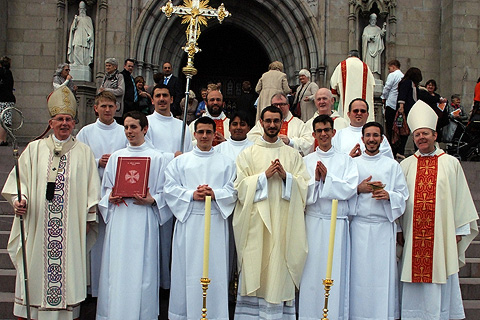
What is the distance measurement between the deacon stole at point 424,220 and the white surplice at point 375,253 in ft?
0.74

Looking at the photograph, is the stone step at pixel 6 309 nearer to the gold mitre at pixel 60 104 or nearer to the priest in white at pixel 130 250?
the priest in white at pixel 130 250

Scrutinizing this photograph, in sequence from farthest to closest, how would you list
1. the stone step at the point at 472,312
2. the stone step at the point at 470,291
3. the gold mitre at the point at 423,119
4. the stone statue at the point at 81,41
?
the stone statue at the point at 81,41, the stone step at the point at 470,291, the stone step at the point at 472,312, the gold mitre at the point at 423,119

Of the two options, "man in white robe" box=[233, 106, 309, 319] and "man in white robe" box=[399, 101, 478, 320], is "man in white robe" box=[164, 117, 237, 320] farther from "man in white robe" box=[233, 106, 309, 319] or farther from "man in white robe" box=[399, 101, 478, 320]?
"man in white robe" box=[399, 101, 478, 320]

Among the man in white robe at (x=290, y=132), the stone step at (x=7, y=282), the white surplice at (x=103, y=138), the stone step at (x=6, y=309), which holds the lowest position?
the stone step at (x=6, y=309)

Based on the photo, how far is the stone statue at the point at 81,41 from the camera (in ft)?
42.4

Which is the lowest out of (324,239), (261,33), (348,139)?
(324,239)

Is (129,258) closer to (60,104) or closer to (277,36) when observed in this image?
(60,104)

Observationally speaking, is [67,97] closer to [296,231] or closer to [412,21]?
[296,231]

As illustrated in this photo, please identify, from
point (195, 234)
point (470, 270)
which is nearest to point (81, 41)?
point (195, 234)

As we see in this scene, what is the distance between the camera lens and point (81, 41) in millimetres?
12953

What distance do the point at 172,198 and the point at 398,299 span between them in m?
2.50

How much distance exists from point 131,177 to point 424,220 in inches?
115

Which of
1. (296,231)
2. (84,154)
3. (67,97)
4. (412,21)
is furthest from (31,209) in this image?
(412,21)

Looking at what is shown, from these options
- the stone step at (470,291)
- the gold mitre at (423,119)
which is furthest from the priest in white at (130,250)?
the stone step at (470,291)
